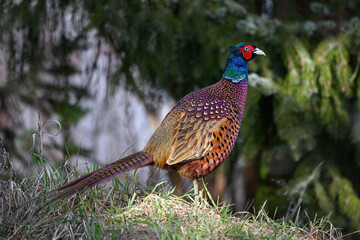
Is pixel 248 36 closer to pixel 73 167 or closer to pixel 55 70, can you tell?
pixel 73 167

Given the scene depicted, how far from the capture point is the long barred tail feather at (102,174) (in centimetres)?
211

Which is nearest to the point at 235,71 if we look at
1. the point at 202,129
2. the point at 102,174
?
the point at 202,129

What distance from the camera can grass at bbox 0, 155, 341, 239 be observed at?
2189 mm

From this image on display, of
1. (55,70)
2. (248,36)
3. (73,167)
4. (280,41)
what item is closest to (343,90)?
(280,41)

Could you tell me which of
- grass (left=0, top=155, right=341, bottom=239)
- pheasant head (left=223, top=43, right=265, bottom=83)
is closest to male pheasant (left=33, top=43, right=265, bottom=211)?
pheasant head (left=223, top=43, right=265, bottom=83)

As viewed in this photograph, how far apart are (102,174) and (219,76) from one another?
7.96ft

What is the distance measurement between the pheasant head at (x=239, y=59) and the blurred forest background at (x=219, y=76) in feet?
3.32

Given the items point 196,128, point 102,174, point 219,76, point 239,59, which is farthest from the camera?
point 219,76

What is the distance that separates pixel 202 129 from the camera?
2693 millimetres

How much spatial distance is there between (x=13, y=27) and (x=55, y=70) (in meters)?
0.76

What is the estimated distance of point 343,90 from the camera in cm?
391

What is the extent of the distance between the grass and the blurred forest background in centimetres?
68

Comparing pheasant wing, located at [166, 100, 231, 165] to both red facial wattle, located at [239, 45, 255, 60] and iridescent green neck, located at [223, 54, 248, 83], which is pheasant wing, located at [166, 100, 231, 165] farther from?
red facial wattle, located at [239, 45, 255, 60]

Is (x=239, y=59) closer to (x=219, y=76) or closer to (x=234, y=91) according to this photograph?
(x=234, y=91)
